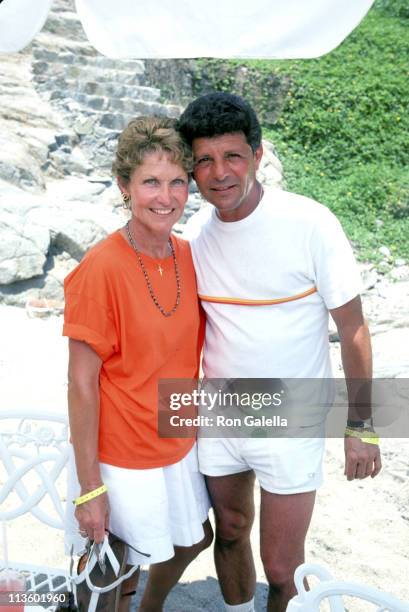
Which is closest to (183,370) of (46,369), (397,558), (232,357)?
(232,357)

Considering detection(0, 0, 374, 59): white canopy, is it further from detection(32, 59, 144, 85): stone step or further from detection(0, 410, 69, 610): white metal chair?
detection(32, 59, 144, 85): stone step

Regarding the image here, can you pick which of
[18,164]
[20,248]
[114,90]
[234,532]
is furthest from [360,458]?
[114,90]

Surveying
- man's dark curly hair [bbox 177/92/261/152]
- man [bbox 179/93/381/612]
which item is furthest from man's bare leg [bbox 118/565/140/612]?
man's dark curly hair [bbox 177/92/261/152]

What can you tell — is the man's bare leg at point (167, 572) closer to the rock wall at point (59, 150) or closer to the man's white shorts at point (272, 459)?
the man's white shorts at point (272, 459)

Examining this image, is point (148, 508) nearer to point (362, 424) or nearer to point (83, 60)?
point (362, 424)

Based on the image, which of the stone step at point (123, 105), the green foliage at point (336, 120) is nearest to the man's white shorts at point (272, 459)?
the green foliage at point (336, 120)

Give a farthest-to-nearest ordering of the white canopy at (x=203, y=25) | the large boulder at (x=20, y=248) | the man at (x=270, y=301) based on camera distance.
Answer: the large boulder at (x=20, y=248), the man at (x=270, y=301), the white canopy at (x=203, y=25)

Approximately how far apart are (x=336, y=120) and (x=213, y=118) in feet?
34.0

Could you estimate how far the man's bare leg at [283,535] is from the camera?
7.78 ft

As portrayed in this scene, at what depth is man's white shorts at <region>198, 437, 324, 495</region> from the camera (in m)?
2.35

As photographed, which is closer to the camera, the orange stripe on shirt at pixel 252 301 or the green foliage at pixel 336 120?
the orange stripe on shirt at pixel 252 301

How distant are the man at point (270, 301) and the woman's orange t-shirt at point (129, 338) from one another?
17 centimetres

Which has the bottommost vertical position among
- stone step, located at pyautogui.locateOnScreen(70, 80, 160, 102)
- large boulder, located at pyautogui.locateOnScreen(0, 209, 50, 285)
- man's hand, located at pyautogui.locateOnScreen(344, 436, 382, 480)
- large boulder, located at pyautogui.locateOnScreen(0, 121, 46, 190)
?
man's hand, located at pyautogui.locateOnScreen(344, 436, 382, 480)

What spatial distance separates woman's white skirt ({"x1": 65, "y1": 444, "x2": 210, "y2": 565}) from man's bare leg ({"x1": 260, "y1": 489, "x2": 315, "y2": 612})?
0.84 feet
